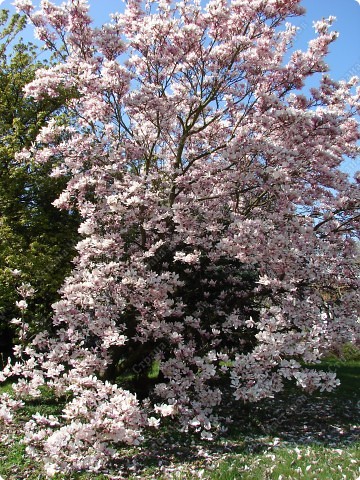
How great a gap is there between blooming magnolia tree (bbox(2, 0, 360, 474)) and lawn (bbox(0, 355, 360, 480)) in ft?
1.76

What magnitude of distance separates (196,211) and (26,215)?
9.13m

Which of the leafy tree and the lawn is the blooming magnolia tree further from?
the leafy tree

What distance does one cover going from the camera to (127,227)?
928 cm

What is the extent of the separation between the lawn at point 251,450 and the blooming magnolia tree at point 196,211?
536 millimetres

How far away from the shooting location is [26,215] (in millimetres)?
16266

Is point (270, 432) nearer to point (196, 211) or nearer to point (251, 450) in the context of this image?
point (251, 450)

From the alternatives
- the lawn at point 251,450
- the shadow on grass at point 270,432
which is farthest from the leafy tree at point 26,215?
the shadow on grass at point 270,432

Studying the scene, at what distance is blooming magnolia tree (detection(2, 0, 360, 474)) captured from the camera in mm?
7930

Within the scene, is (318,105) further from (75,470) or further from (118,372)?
(75,470)

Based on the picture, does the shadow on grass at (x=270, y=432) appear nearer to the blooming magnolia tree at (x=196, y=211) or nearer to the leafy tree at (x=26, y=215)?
the blooming magnolia tree at (x=196, y=211)

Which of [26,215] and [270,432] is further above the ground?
[26,215]

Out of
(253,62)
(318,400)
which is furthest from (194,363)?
(253,62)

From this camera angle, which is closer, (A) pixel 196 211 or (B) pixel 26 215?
(A) pixel 196 211

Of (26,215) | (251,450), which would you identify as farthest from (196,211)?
(26,215)
